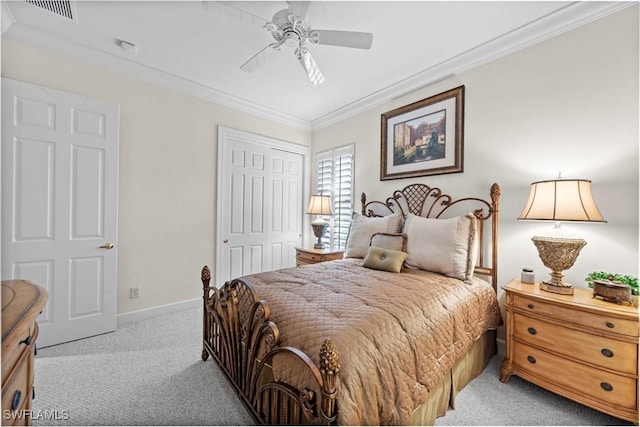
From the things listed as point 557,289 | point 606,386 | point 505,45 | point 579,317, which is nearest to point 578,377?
point 606,386

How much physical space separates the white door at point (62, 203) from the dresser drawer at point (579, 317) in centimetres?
364

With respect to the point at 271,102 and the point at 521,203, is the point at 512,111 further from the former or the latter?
the point at 271,102

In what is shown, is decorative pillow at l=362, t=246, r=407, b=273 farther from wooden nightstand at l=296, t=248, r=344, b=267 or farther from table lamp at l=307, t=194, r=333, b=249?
table lamp at l=307, t=194, r=333, b=249

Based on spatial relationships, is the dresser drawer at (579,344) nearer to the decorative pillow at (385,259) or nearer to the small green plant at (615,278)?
the small green plant at (615,278)

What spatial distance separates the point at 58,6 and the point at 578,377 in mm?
4504

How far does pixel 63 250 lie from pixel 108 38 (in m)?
1.98

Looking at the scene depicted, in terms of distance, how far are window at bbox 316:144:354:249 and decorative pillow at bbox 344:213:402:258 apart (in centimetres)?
90

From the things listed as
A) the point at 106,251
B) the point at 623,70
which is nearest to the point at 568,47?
the point at 623,70

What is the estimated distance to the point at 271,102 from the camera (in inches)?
146

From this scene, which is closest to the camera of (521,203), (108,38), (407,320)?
(407,320)

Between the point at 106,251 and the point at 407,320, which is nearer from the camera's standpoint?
the point at 407,320

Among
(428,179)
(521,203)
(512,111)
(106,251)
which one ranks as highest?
(512,111)

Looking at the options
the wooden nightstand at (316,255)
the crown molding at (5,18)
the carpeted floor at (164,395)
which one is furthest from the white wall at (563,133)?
the crown molding at (5,18)

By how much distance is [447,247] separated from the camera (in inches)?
86.4
